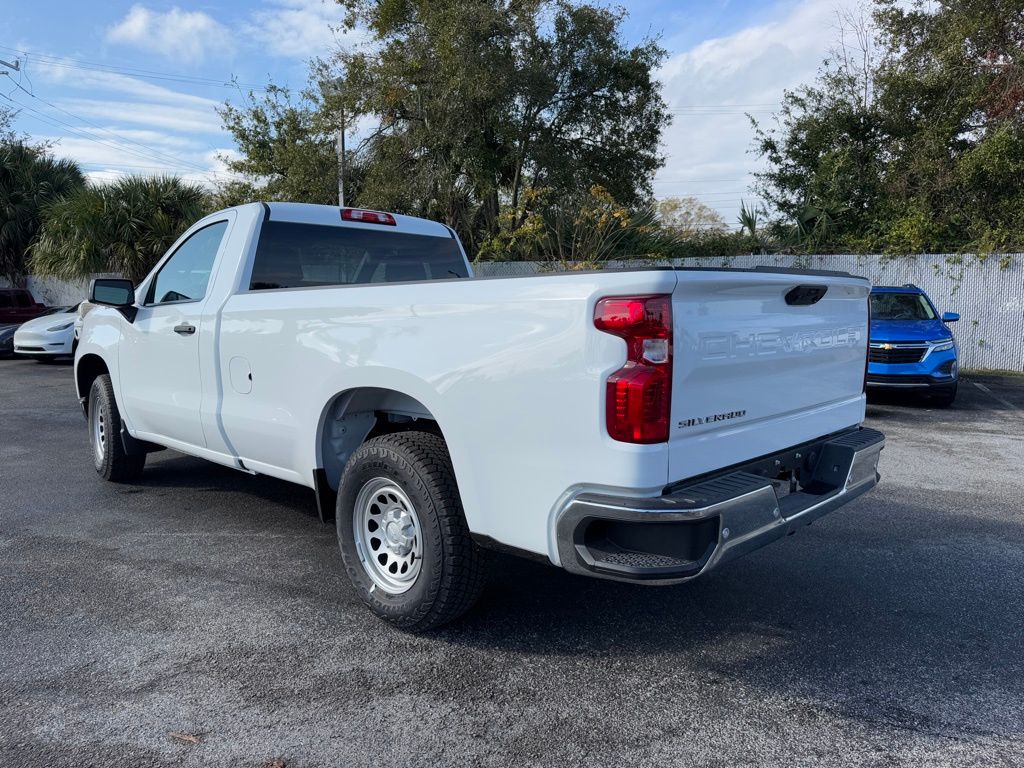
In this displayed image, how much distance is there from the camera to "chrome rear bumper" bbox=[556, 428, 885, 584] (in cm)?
273

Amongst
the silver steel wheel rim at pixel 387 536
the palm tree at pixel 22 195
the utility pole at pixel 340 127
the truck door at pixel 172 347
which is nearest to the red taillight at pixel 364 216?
the truck door at pixel 172 347

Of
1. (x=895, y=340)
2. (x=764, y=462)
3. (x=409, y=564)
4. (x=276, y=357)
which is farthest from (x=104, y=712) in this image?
(x=895, y=340)

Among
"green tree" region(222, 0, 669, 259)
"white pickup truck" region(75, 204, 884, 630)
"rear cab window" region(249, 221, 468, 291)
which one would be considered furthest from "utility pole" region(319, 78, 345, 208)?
"white pickup truck" region(75, 204, 884, 630)

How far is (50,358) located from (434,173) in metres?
9.31

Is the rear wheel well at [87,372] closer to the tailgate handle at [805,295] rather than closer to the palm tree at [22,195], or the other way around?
the tailgate handle at [805,295]

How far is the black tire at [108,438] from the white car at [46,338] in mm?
10971

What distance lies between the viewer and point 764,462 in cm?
332

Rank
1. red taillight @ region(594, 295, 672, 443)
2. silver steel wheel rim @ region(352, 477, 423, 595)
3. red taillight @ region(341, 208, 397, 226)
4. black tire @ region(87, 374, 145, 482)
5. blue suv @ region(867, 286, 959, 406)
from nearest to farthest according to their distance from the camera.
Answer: red taillight @ region(594, 295, 672, 443), silver steel wheel rim @ region(352, 477, 423, 595), red taillight @ region(341, 208, 397, 226), black tire @ region(87, 374, 145, 482), blue suv @ region(867, 286, 959, 406)

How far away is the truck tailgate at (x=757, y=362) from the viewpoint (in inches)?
112

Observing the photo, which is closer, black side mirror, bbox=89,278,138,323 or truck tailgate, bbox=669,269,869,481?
truck tailgate, bbox=669,269,869,481

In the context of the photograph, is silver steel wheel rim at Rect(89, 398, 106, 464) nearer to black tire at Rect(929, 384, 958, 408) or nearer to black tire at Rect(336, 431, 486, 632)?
black tire at Rect(336, 431, 486, 632)

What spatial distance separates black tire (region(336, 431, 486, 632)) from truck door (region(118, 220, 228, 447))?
1.73 m

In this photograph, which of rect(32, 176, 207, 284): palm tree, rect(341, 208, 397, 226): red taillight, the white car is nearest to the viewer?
rect(341, 208, 397, 226): red taillight

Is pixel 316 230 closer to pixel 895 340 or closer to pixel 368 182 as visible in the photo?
pixel 895 340
